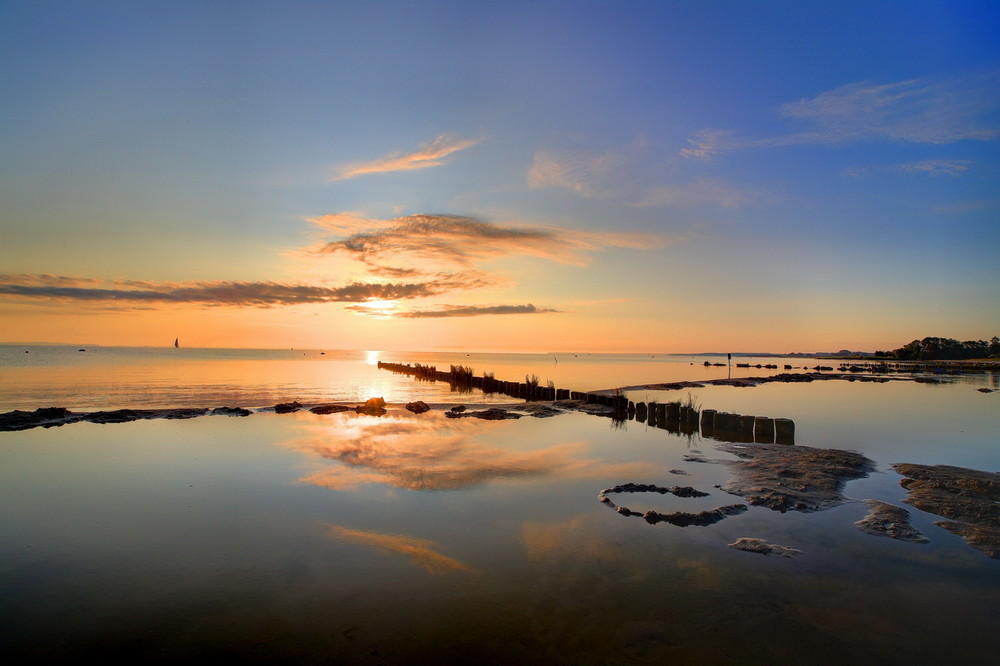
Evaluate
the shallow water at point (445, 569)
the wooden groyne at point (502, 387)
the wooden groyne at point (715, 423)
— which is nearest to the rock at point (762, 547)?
the shallow water at point (445, 569)

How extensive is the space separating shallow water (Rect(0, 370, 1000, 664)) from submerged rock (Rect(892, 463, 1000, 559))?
1.13 feet

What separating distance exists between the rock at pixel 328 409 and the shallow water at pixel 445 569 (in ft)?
28.1

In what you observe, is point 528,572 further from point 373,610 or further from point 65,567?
point 65,567

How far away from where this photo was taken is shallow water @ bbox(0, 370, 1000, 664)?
489 cm

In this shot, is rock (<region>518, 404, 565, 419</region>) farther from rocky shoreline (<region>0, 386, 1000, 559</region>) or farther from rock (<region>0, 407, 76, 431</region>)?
rock (<region>0, 407, 76, 431</region>)

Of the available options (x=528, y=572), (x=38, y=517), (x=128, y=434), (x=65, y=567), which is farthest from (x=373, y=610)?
(x=128, y=434)

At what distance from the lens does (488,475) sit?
11.6 meters

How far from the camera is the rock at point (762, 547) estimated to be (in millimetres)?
7047

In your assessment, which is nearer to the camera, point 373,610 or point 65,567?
point 373,610

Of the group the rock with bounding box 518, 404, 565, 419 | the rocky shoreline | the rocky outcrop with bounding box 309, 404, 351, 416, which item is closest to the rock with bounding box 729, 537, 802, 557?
the rocky shoreline

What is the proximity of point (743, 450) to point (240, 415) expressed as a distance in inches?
725

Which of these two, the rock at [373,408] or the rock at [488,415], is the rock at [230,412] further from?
the rock at [488,415]

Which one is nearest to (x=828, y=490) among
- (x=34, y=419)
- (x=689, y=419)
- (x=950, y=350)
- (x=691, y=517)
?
(x=691, y=517)

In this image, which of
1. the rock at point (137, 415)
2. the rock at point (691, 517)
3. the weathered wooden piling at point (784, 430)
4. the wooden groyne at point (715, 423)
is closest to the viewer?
the rock at point (691, 517)
